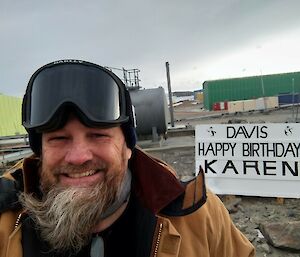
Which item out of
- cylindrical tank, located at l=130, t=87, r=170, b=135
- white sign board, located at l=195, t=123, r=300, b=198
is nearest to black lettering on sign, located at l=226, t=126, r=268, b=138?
white sign board, located at l=195, t=123, r=300, b=198

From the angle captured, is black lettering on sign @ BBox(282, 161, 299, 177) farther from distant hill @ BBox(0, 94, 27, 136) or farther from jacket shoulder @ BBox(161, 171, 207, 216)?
distant hill @ BBox(0, 94, 27, 136)

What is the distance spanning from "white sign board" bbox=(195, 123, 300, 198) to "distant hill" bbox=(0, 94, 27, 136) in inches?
803

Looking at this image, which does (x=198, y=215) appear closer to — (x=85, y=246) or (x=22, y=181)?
(x=85, y=246)

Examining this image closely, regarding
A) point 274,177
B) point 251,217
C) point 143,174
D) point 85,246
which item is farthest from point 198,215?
point 274,177

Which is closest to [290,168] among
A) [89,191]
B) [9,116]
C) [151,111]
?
[89,191]

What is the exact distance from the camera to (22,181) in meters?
1.90

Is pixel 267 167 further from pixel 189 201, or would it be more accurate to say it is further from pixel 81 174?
pixel 81 174

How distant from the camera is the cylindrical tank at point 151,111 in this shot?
13086 mm

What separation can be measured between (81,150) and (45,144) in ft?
0.73

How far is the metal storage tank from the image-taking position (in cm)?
4553

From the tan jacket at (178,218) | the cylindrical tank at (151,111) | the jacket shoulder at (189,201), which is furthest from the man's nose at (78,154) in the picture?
the cylindrical tank at (151,111)

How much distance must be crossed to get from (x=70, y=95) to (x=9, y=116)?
25.3m

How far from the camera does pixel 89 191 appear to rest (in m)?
1.76

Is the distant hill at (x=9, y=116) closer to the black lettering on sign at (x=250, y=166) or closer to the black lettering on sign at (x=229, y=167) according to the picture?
the black lettering on sign at (x=229, y=167)
